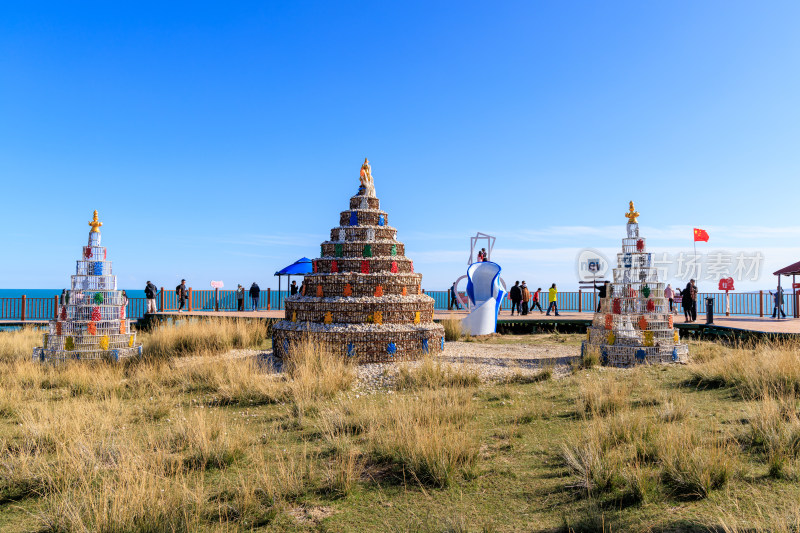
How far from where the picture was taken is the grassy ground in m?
4.48

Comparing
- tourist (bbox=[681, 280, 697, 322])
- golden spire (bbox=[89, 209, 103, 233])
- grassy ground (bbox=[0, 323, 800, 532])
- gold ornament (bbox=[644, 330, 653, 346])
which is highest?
golden spire (bbox=[89, 209, 103, 233])

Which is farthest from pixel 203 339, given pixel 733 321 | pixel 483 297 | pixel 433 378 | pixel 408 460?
pixel 733 321

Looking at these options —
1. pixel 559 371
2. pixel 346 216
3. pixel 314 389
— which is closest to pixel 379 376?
pixel 314 389

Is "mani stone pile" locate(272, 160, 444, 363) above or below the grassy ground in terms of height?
above

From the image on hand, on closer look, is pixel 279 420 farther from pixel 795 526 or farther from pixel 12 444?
pixel 795 526

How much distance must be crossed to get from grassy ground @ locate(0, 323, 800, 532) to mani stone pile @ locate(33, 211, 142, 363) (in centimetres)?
353

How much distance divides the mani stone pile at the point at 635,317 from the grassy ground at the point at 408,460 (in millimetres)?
→ 3018

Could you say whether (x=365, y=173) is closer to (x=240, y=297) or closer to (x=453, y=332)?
(x=453, y=332)

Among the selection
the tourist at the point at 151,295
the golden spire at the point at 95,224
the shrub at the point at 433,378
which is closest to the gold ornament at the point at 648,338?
the shrub at the point at 433,378

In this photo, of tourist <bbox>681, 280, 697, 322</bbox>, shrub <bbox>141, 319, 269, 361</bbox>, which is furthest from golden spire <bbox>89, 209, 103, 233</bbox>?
tourist <bbox>681, 280, 697, 322</bbox>

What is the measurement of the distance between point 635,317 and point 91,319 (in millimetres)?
13959

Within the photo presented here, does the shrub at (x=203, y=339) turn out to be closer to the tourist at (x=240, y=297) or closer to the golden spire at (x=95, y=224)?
the golden spire at (x=95, y=224)

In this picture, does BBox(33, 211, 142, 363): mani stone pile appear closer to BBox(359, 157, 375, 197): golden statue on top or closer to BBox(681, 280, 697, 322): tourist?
BBox(359, 157, 375, 197): golden statue on top

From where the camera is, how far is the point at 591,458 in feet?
17.1
